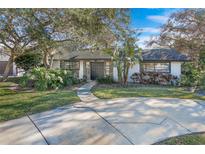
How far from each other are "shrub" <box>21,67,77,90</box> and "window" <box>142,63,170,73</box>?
2.19m

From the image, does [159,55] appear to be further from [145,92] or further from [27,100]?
[27,100]

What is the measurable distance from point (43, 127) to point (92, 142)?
973mm

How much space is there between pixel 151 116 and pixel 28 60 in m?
5.16

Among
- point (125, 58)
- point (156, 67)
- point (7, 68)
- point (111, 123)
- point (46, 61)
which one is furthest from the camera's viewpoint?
point (46, 61)

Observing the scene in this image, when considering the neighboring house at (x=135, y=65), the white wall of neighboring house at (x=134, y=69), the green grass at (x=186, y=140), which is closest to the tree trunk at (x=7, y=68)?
the neighboring house at (x=135, y=65)

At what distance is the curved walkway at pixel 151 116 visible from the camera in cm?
333

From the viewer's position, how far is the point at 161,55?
21.8 ft

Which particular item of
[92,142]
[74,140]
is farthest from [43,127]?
[92,142]

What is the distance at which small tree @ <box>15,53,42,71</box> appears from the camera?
267 inches

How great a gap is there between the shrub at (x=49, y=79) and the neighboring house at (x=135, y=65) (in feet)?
1.43

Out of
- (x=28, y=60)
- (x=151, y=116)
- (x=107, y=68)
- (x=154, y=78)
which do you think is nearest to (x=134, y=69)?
(x=154, y=78)
